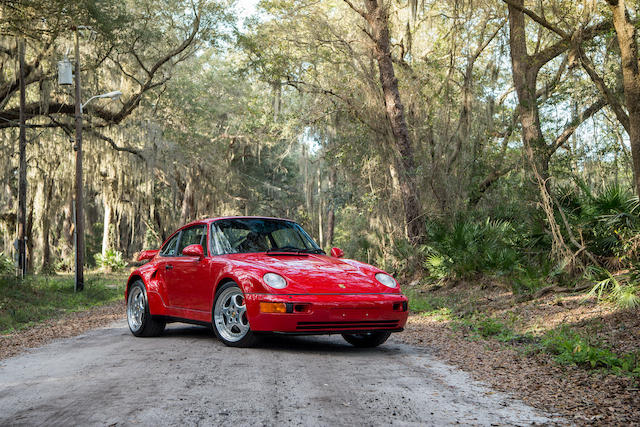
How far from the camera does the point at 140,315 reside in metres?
8.65

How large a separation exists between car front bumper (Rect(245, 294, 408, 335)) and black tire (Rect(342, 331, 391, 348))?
2.04 ft

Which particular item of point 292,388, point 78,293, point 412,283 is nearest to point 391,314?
point 292,388

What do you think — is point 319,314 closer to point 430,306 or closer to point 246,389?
point 246,389

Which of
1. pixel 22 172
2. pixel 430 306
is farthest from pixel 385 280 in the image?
pixel 22 172

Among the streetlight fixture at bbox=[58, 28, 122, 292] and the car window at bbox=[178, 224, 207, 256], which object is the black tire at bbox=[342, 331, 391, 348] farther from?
the streetlight fixture at bbox=[58, 28, 122, 292]

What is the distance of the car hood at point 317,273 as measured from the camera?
260 inches

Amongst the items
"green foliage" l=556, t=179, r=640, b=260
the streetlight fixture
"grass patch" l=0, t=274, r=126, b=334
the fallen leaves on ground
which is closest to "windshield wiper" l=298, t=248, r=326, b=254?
the fallen leaves on ground

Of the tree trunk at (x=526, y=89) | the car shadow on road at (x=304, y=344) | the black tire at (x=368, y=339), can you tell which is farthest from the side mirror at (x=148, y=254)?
the tree trunk at (x=526, y=89)

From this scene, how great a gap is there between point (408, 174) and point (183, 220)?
67.6 feet

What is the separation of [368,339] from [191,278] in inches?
92.1

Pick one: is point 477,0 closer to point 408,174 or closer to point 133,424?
point 408,174

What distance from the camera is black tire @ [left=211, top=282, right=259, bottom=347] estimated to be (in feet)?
22.3

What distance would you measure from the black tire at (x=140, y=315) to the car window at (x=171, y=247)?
0.55 metres

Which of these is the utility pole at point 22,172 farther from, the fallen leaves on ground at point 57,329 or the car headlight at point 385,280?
the car headlight at point 385,280
